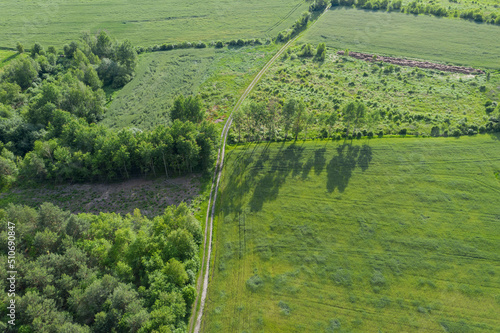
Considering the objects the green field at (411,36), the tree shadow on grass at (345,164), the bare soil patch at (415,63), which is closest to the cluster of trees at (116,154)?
the tree shadow on grass at (345,164)

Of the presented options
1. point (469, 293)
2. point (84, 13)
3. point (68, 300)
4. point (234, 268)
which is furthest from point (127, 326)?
point (84, 13)

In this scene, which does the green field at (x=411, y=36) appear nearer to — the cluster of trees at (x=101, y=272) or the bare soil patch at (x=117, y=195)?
the bare soil patch at (x=117, y=195)

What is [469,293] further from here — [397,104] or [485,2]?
[485,2]

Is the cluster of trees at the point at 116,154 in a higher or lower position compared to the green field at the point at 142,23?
lower

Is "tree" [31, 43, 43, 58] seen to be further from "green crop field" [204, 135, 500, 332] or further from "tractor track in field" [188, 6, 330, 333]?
"green crop field" [204, 135, 500, 332]

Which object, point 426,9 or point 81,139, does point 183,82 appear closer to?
point 81,139
